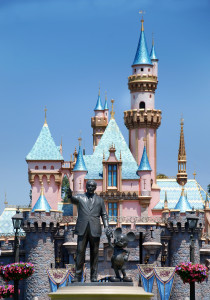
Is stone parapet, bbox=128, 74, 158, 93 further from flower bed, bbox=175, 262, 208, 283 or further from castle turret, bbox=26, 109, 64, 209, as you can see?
flower bed, bbox=175, 262, 208, 283

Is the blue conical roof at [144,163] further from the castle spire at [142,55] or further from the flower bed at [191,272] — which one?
the flower bed at [191,272]

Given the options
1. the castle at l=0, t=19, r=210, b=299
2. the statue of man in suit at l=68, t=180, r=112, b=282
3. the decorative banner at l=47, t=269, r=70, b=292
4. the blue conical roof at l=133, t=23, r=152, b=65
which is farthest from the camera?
the blue conical roof at l=133, t=23, r=152, b=65

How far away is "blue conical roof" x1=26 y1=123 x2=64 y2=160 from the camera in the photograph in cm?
6512

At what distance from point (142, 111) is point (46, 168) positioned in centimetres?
785

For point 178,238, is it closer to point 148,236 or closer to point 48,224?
point 148,236

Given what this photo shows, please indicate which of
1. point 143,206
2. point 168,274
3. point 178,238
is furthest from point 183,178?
point 168,274

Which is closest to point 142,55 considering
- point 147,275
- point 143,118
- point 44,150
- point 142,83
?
point 142,83

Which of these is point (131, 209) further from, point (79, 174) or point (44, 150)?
point (44, 150)

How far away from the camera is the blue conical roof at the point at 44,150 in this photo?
65.1 meters

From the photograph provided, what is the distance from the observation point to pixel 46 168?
65.2 metres

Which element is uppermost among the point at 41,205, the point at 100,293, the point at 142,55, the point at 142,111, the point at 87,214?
the point at 142,55

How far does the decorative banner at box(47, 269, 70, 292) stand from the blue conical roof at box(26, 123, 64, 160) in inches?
489

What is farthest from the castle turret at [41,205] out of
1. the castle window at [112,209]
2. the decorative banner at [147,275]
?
the decorative banner at [147,275]

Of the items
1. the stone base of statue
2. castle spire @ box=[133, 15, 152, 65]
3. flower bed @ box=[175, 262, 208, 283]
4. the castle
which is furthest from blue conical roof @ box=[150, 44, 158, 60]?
the stone base of statue
